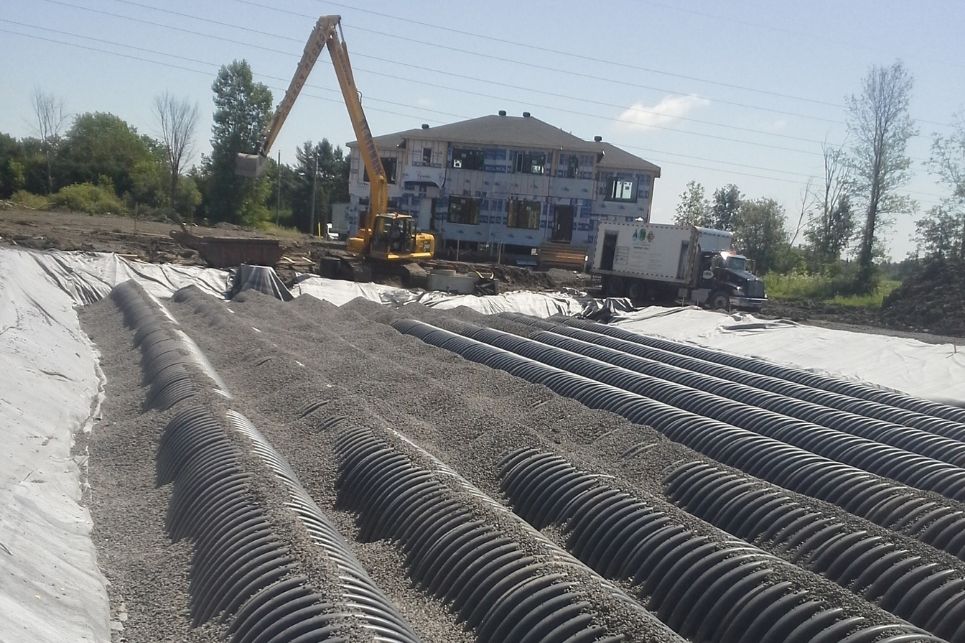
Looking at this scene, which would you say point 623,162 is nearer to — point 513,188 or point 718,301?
point 513,188

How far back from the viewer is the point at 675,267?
25141 millimetres

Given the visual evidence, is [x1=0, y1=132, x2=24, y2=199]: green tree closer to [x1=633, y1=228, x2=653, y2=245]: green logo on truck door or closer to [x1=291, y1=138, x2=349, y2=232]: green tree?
[x1=291, y1=138, x2=349, y2=232]: green tree

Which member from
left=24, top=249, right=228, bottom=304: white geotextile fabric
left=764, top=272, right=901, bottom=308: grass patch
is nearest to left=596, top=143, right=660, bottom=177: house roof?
left=764, top=272, right=901, bottom=308: grass patch

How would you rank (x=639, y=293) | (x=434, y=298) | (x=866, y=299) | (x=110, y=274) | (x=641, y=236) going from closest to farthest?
(x=110, y=274) < (x=434, y=298) < (x=641, y=236) < (x=639, y=293) < (x=866, y=299)

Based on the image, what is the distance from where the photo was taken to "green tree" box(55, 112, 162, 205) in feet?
174

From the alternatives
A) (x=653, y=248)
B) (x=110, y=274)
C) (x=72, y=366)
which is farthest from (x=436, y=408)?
(x=653, y=248)

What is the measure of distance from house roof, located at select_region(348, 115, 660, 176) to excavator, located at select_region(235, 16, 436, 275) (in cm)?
1578

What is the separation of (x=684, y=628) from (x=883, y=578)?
133 cm

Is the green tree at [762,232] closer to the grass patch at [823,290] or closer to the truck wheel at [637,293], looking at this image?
the grass patch at [823,290]

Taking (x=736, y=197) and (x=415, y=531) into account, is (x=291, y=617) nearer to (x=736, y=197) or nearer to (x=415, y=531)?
(x=415, y=531)

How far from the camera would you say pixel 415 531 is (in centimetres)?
570

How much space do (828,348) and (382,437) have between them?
12178mm

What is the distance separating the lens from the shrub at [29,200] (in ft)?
151

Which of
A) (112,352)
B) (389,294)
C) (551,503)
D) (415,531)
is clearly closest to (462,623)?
(415,531)
